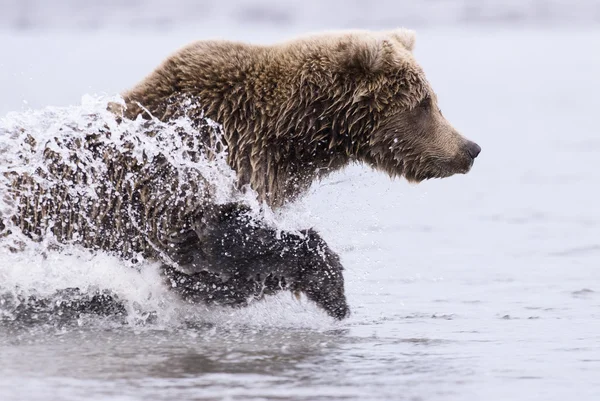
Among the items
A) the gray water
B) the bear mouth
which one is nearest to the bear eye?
the bear mouth

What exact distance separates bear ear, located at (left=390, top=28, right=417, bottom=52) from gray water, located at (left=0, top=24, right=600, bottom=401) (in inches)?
30.3

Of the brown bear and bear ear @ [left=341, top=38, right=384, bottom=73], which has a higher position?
bear ear @ [left=341, top=38, right=384, bottom=73]

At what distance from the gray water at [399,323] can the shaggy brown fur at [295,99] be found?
0.32 meters

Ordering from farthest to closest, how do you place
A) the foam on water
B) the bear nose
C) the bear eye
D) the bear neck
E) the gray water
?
the bear nose < the bear eye < the bear neck < the foam on water < the gray water

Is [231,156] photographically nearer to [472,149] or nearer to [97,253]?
[97,253]

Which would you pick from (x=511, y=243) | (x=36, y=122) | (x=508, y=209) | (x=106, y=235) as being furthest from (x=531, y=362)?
(x=508, y=209)

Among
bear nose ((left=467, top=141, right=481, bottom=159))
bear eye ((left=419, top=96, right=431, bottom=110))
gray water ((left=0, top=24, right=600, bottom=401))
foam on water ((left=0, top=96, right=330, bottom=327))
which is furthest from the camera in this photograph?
bear nose ((left=467, top=141, right=481, bottom=159))

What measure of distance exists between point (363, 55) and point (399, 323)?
1.48 m

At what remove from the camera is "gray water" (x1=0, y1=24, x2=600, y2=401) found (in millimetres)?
5387

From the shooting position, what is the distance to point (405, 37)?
7262 mm

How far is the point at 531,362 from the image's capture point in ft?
19.5

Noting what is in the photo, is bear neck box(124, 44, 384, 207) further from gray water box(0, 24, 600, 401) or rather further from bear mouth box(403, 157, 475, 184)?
bear mouth box(403, 157, 475, 184)

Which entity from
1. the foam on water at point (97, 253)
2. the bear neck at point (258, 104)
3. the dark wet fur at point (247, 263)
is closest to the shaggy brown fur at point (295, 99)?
the bear neck at point (258, 104)

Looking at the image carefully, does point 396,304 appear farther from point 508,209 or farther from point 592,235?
point 508,209
